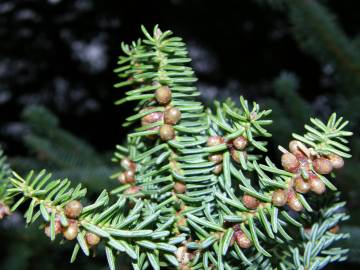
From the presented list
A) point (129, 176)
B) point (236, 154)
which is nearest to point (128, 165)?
point (129, 176)

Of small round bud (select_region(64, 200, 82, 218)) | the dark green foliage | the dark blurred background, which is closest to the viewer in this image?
small round bud (select_region(64, 200, 82, 218))

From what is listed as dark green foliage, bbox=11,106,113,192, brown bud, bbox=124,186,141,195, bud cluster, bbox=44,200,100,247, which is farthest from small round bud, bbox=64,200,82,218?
dark green foliage, bbox=11,106,113,192

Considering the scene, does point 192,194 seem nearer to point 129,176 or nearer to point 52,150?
point 129,176

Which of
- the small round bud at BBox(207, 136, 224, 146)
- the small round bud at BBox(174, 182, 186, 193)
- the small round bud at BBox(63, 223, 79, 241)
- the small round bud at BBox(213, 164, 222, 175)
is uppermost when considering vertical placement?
the small round bud at BBox(207, 136, 224, 146)

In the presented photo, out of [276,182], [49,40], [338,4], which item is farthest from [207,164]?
[49,40]

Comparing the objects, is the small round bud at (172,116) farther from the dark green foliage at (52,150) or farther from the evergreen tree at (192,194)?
the dark green foliage at (52,150)

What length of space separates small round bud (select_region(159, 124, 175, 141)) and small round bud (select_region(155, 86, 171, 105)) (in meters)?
0.02

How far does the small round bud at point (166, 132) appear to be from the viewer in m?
0.35

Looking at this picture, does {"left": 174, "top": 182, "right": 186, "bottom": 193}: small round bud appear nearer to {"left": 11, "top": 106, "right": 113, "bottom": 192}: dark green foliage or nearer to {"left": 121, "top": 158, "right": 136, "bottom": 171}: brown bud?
{"left": 121, "top": 158, "right": 136, "bottom": 171}: brown bud

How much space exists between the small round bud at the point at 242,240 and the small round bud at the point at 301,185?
0.05 meters

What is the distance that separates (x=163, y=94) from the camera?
1.16ft

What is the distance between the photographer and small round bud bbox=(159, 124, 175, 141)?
0.35 metres

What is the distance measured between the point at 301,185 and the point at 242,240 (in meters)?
0.05

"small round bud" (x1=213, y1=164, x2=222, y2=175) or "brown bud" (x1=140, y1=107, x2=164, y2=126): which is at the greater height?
"brown bud" (x1=140, y1=107, x2=164, y2=126)
